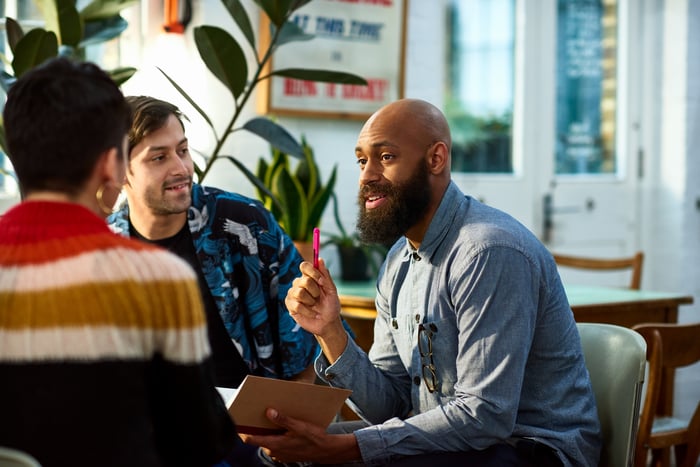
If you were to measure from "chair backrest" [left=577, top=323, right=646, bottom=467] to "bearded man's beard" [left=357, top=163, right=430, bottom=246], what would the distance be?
0.45 m

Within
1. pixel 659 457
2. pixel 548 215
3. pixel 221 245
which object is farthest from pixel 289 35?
pixel 548 215

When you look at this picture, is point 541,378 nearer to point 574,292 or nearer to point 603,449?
point 603,449

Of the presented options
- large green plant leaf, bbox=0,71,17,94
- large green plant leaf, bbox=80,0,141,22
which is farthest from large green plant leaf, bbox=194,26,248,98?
large green plant leaf, bbox=0,71,17,94

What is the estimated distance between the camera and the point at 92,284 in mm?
1040

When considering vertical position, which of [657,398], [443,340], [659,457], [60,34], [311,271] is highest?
[60,34]

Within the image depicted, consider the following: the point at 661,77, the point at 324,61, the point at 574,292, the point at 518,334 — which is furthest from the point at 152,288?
the point at 661,77

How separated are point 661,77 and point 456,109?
3.85 feet

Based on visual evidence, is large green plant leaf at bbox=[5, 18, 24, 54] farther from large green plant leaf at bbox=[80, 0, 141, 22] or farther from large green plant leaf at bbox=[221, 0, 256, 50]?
large green plant leaf at bbox=[221, 0, 256, 50]

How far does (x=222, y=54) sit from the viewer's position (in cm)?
263

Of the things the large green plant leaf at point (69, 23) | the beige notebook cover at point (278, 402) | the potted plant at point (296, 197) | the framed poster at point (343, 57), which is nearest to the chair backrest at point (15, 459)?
the beige notebook cover at point (278, 402)

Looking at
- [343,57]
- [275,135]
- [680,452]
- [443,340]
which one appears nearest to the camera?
[443,340]

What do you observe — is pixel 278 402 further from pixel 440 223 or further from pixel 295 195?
pixel 295 195

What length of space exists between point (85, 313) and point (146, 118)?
115cm

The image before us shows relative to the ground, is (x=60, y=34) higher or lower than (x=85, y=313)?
higher
